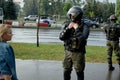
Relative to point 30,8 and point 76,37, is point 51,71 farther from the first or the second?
point 30,8

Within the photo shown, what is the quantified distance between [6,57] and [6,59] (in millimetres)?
27

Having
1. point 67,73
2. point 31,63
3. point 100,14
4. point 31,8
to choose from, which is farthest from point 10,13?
point 67,73

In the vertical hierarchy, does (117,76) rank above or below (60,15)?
above

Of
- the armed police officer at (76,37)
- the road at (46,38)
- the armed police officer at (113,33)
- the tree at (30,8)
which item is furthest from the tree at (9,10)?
the armed police officer at (76,37)

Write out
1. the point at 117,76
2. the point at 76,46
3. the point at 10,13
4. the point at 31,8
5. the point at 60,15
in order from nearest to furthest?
the point at 76,46, the point at 117,76, the point at 10,13, the point at 60,15, the point at 31,8

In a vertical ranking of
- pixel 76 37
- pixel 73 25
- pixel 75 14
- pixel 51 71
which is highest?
pixel 75 14

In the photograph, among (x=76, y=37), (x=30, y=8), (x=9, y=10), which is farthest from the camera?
(x=30, y=8)

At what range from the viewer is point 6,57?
14.8ft

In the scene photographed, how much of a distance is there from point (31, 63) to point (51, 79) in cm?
227

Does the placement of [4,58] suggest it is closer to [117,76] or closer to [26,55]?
[117,76]

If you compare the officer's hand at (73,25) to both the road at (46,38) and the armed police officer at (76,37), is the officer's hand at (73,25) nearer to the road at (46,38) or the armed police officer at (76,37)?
the armed police officer at (76,37)

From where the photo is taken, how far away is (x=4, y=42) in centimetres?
459

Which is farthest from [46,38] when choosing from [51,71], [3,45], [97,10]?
[97,10]

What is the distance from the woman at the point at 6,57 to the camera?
4523 millimetres
